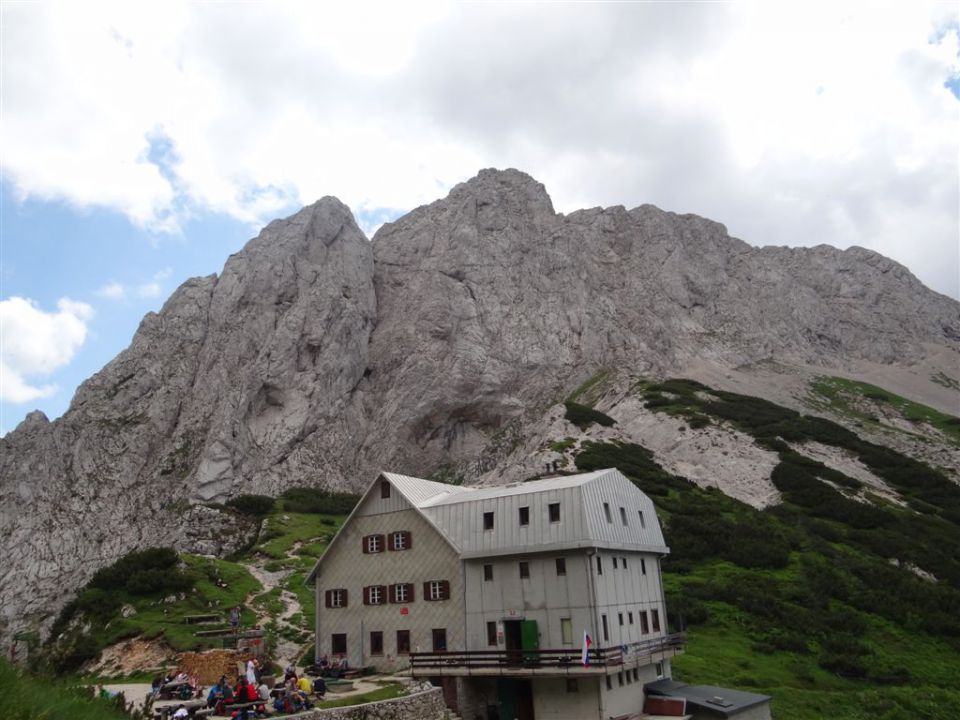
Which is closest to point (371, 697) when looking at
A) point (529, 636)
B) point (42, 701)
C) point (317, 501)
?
point (529, 636)

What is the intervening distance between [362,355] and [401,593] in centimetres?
10914

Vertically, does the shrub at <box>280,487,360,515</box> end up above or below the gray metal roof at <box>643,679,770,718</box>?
above

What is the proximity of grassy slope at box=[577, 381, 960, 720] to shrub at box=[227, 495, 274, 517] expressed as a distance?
144ft

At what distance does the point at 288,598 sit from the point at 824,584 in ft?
143

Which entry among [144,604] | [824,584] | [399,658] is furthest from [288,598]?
[824,584]

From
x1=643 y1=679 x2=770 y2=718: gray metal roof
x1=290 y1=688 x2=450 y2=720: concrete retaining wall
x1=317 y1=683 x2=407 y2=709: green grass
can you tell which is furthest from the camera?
x1=643 y1=679 x2=770 y2=718: gray metal roof

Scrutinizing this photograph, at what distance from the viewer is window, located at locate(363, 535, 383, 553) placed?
133 ft

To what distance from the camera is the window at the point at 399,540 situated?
131 feet

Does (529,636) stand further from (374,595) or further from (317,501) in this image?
(317,501)

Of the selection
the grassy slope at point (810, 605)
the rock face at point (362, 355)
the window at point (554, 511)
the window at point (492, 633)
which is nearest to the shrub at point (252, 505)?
the rock face at point (362, 355)

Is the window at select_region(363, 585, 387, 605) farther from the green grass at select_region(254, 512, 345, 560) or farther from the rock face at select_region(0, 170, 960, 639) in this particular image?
A: the rock face at select_region(0, 170, 960, 639)

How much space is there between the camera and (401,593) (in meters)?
39.0

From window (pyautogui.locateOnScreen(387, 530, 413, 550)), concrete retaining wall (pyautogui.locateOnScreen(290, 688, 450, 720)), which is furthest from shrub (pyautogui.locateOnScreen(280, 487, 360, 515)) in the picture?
concrete retaining wall (pyautogui.locateOnScreen(290, 688, 450, 720))

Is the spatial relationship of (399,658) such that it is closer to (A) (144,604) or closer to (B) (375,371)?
(A) (144,604)
